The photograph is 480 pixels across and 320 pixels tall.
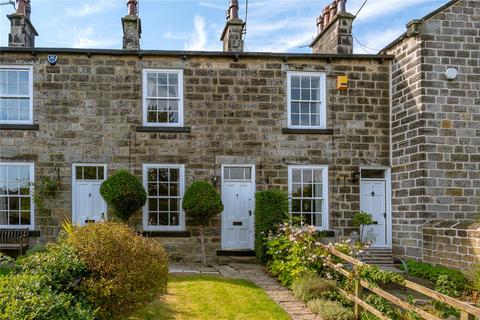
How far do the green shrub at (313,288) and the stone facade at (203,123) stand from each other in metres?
4.63

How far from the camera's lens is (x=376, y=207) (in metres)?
13.6

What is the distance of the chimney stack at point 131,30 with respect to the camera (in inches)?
531

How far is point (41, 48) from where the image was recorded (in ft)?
41.7

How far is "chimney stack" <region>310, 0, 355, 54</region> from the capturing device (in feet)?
45.6

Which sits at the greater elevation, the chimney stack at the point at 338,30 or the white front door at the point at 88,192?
the chimney stack at the point at 338,30

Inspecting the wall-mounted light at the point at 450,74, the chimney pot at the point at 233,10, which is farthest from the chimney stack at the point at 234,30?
the wall-mounted light at the point at 450,74

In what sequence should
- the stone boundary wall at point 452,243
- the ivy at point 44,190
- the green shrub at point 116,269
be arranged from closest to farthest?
the green shrub at point 116,269 < the stone boundary wall at point 452,243 < the ivy at point 44,190

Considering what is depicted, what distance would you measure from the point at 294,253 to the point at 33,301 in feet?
19.6

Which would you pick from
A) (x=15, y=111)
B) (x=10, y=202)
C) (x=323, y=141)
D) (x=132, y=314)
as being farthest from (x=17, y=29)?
(x=132, y=314)

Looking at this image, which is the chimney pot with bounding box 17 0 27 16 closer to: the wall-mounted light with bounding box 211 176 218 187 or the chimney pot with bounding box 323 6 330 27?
the wall-mounted light with bounding box 211 176 218 187

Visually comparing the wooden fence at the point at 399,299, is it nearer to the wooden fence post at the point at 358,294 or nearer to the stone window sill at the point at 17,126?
the wooden fence post at the point at 358,294

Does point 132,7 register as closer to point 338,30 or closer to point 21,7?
point 21,7

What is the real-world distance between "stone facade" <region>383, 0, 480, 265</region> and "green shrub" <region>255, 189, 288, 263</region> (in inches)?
143

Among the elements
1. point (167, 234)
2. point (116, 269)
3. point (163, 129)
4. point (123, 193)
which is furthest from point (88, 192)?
point (116, 269)
